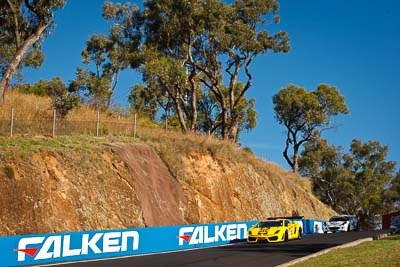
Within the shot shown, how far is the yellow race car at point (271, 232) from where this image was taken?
1203 inches

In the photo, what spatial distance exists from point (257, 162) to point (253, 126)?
23.9 m

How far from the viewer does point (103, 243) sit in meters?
22.4

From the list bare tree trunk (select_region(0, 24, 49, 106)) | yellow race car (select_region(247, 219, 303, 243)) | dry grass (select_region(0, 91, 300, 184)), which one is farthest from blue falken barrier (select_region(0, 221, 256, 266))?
bare tree trunk (select_region(0, 24, 49, 106))

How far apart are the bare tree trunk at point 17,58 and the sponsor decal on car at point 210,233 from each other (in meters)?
13.8

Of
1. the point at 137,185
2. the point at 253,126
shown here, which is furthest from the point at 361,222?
the point at 137,185

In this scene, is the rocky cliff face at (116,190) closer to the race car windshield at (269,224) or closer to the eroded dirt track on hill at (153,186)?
the eroded dirt track on hill at (153,186)

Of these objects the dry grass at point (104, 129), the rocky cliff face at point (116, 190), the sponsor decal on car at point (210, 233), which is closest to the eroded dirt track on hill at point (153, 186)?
the rocky cliff face at point (116, 190)

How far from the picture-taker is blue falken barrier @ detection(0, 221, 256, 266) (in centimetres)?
1844

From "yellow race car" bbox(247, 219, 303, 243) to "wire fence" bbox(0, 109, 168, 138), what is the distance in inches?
461

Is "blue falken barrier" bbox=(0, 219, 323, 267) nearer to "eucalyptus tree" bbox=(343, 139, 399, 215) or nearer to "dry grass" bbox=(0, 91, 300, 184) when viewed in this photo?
"dry grass" bbox=(0, 91, 300, 184)

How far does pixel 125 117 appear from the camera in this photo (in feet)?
146

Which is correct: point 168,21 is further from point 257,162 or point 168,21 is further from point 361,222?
point 361,222

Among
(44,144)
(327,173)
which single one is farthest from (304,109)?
(44,144)

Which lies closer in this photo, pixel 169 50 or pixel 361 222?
pixel 169 50
